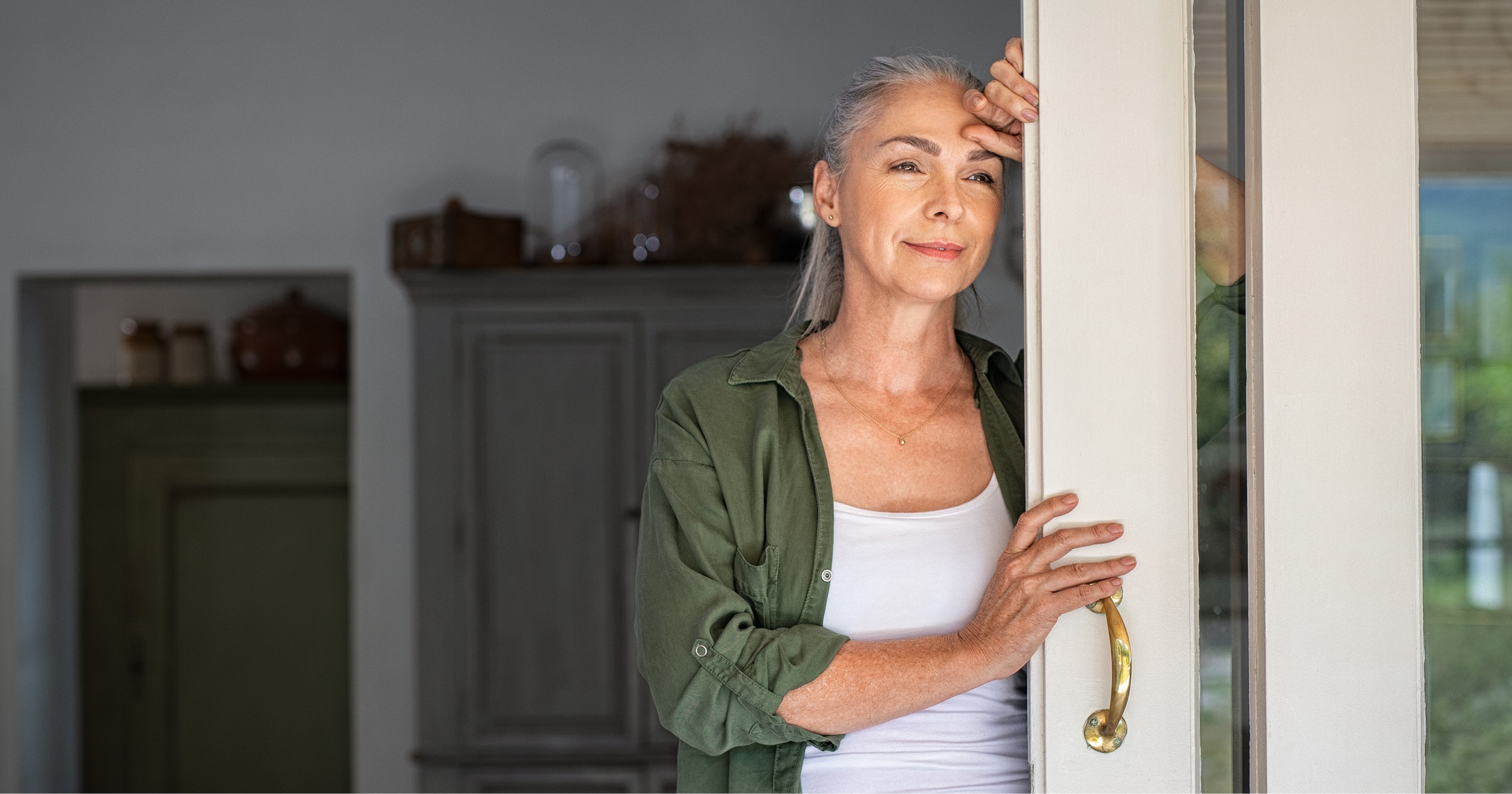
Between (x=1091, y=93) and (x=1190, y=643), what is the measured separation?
0.52 meters

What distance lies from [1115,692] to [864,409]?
46cm

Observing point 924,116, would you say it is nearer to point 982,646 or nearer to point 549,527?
point 982,646

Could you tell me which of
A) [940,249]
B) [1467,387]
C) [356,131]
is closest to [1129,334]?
[940,249]

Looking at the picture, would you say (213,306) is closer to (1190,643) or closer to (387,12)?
(387,12)

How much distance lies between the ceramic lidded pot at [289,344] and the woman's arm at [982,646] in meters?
A: 3.30

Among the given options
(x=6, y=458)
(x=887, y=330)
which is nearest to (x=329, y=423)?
(x=6, y=458)

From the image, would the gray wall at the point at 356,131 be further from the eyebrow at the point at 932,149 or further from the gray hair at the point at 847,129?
the eyebrow at the point at 932,149

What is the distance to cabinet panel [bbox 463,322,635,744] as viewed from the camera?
3221 mm

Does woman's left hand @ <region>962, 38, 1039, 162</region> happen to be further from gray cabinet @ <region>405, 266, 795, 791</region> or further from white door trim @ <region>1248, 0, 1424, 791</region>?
gray cabinet @ <region>405, 266, 795, 791</region>

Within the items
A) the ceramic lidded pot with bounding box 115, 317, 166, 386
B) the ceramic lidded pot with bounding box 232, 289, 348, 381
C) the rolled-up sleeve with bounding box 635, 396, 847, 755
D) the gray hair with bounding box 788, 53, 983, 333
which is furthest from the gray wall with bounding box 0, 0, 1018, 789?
the rolled-up sleeve with bounding box 635, 396, 847, 755

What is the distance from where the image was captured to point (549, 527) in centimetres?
324

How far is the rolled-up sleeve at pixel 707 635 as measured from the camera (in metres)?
1.18

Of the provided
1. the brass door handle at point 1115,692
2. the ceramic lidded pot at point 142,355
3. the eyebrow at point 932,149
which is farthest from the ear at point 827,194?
the ceramic lidded pot at point 142,355

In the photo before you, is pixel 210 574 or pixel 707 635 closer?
pixel 707 635
